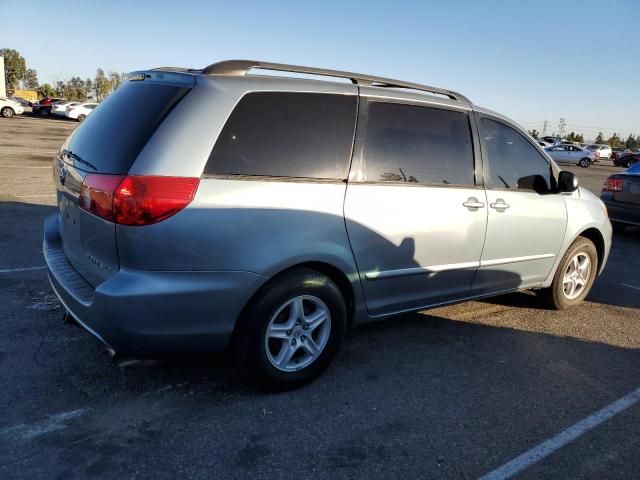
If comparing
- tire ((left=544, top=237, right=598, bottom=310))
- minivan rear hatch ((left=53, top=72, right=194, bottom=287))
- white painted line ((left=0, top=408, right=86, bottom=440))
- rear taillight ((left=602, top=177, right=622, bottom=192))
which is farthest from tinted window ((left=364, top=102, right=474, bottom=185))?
rear taillight ((left=602, top=177, right=622, bottom=192))

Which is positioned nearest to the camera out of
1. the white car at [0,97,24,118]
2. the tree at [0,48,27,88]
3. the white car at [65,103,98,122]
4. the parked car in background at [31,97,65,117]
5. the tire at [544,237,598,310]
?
the tire at [544,237,598,310]

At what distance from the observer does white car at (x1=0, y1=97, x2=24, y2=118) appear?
32375 millimetres

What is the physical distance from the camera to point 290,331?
312 centimetres

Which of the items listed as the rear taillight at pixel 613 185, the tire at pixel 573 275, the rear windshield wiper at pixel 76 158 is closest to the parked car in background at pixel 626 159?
the rear taillight at pixel 613 185

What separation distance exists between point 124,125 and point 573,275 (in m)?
4.19

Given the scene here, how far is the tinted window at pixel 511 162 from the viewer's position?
4148mm

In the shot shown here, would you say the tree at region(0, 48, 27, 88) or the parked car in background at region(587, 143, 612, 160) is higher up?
the tree at region(0, 48, 27, 88)

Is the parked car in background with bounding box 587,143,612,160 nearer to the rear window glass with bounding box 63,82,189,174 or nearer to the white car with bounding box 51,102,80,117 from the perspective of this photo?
the white car with bounding box 51,102,80,117

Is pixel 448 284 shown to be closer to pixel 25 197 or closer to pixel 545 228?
pixel 545 228

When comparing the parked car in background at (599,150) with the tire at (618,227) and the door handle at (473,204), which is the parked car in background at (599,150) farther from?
the door handle at (473,204)

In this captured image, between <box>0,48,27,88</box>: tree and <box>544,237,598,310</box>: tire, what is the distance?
78.4 metres

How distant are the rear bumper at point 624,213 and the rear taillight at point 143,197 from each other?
834 centimetres

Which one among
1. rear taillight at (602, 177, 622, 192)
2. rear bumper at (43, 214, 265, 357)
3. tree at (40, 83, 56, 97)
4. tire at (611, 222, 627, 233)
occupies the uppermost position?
tree at (40, 83, 56, 97)

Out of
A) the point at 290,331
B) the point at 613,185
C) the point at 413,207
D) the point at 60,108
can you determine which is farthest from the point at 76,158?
the point at 60,108
